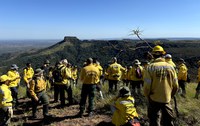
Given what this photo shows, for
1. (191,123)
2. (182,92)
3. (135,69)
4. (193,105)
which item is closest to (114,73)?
(135,69)

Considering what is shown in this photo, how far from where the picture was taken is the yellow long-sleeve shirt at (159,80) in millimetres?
5496

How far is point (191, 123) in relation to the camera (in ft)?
24.8

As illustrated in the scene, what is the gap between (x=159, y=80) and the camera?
5.51 metres

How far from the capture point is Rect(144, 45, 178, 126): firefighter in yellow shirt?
5.50 m

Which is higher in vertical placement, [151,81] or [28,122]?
[151,81]

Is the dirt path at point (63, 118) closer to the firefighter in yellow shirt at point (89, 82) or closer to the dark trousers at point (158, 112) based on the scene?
the firefighter in yellow shirt at point (89, 82)

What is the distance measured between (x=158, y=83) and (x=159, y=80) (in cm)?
6

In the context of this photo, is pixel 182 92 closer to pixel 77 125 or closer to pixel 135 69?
pixel 135 69

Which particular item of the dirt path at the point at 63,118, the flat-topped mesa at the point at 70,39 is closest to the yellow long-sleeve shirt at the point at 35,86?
the dirt path at the point at 63,118

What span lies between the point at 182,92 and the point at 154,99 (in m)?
6.23

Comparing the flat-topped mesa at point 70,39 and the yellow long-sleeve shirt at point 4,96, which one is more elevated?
the yellow long-sleeve shirt at point 4,96

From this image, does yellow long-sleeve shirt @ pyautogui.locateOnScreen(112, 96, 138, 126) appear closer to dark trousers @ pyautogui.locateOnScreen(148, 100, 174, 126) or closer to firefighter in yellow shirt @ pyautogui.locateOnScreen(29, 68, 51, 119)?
dark trousers @ pyautogui.locateOnScreen(148, 100, 174, 126)

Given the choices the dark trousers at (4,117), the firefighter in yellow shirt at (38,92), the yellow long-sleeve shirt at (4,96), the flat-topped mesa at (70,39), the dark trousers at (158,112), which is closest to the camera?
the dark trousers at (158,112)

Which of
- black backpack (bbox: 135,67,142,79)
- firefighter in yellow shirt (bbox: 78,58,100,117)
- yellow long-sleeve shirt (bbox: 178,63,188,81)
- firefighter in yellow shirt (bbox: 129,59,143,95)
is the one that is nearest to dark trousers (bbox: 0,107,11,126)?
firefighter in yellow shirt (bbox: 78,58,100,117)
